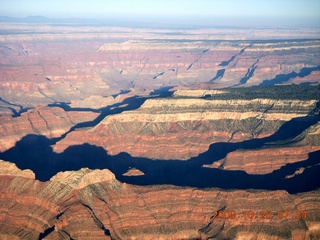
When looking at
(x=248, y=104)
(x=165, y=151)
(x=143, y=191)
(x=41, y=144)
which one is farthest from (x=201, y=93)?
(x=143, y=191)

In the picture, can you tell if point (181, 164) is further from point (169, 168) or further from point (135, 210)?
point (135, 210)

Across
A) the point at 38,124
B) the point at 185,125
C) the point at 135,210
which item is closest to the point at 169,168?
the point at 185,125

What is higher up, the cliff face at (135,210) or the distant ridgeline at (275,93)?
the distant ridgeline at (275,93)

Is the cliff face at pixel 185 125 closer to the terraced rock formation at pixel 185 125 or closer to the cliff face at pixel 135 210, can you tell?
the terraced rock formation at pixel 185 125
